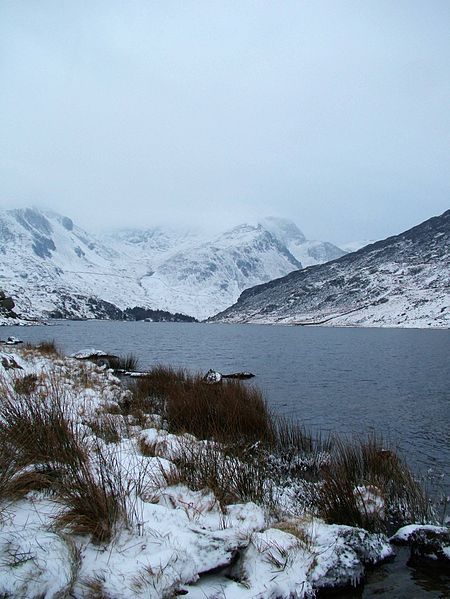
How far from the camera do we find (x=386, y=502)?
5.80 m

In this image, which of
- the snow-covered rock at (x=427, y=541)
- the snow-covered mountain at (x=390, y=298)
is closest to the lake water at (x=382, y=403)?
the snow-covered rock at (x=427, y=541)

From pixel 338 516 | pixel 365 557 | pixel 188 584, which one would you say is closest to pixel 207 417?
pixel 338 516

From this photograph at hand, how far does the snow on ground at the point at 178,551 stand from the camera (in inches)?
129

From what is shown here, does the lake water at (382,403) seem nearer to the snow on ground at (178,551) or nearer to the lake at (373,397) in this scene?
the lake at (373,397)

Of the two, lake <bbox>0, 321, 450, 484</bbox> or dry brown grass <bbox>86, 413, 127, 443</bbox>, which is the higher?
dry brown grass <bbox>86, 413, 127, 443</bbox>

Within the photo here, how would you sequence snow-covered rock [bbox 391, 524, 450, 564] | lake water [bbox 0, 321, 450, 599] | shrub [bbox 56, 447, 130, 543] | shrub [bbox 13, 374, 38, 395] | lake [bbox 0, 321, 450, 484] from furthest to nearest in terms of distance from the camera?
lake [bbox 0, 321, 450, 484]
shrub [bbox 13, 374, 38, 395]
snow-covered rock [bbox 391, 524, 450, 564]
lake water [bbox 0, 321, 450, 599]
shrub [bbox 56, 447, 130, 543]

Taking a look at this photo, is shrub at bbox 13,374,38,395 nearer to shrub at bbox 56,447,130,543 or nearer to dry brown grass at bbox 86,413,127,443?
dry brown grass at bbox 86,413,127,443

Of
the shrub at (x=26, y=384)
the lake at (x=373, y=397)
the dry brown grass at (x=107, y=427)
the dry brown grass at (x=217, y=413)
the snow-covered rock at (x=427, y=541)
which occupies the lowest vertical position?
the lake at (x=373, y=397)

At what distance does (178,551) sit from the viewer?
142 inches

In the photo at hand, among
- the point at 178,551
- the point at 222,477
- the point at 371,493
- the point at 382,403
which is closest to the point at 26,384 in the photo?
the point at 222,477

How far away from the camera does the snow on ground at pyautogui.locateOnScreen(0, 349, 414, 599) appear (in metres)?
3.27

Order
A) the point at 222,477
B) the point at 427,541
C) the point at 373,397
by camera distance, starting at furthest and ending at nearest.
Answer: the point at 373,397, the point at 222,477, the point at 427,541

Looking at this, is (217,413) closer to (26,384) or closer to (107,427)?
(107,427)

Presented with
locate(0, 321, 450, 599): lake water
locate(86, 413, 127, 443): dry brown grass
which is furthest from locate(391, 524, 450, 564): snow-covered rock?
locate(86, 413, 127, 443): dry brown grass
